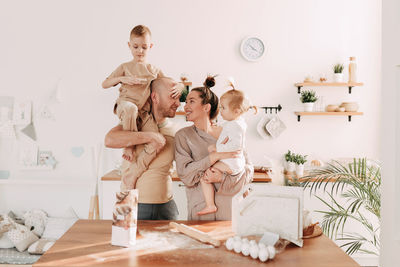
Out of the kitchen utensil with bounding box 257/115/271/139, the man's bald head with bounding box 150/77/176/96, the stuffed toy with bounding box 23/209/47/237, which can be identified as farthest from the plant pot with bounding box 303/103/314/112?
the stuffed toy with bounding box 23/209/47/237

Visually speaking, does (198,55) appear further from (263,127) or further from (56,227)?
(56,227)

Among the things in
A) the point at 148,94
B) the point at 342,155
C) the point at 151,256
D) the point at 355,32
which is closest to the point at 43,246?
the point at 148,94

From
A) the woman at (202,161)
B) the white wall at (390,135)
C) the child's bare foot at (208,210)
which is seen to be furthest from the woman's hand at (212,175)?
the white wall at (390,135)

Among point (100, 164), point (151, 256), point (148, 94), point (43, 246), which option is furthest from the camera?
point (100, 164)

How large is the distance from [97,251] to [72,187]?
114 inches

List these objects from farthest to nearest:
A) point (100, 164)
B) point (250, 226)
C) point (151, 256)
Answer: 1. point (100, 164)
2. point (250, 226)
3. point (151, 256)

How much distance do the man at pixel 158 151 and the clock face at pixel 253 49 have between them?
216 centimetres

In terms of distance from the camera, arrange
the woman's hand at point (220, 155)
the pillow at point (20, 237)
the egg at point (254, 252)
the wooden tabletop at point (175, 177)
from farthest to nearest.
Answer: the pillow at point (20, 237)
the wooden tabletop at point (175, 177)
the woman's hand at point (220, 155)
the egg at point (254, 252)

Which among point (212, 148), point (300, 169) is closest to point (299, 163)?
point (300, 169)

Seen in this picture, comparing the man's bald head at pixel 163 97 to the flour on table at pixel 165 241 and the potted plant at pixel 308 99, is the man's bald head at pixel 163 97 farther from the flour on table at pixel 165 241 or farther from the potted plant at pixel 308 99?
the potted plant at pixel 308 99

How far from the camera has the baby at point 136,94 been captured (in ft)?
6.78

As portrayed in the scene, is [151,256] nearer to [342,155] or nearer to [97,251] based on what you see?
[97,251]

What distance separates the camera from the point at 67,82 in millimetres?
4098

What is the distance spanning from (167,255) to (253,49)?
3.13 m
